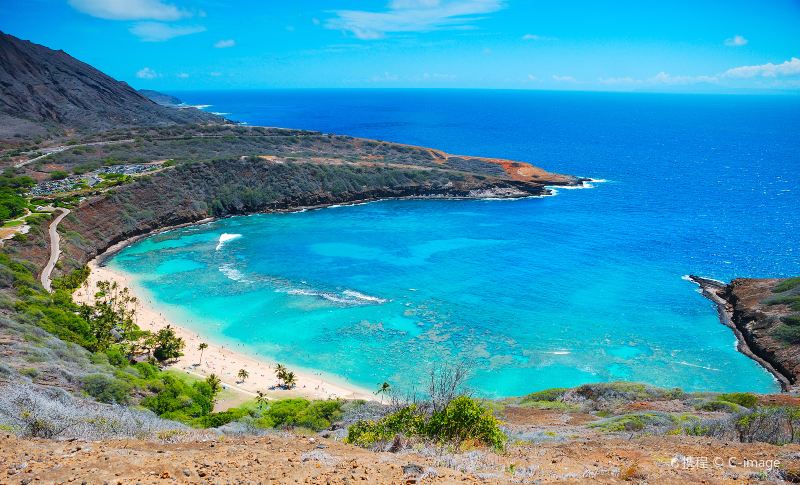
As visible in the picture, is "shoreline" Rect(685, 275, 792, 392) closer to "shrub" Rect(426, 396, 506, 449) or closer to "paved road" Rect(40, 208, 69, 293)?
"shrub" Rect(426, 396, 506, 449)

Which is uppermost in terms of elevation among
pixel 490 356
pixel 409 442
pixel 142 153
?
pixel 142 153

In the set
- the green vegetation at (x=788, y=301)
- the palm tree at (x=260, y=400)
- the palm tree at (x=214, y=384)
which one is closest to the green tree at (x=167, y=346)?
the palm tree at (x=214, y=384)

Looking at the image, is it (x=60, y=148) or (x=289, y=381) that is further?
(x=60, y=148)

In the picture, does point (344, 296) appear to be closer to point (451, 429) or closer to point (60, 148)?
point (451, 429)

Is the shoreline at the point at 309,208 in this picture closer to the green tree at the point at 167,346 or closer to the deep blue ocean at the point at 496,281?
the deep blue ocean at the point at 496,281

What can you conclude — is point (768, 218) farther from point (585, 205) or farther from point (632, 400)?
point (632, 400)

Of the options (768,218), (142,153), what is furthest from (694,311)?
(142,153)

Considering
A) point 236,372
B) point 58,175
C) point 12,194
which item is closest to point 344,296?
point 236,372
